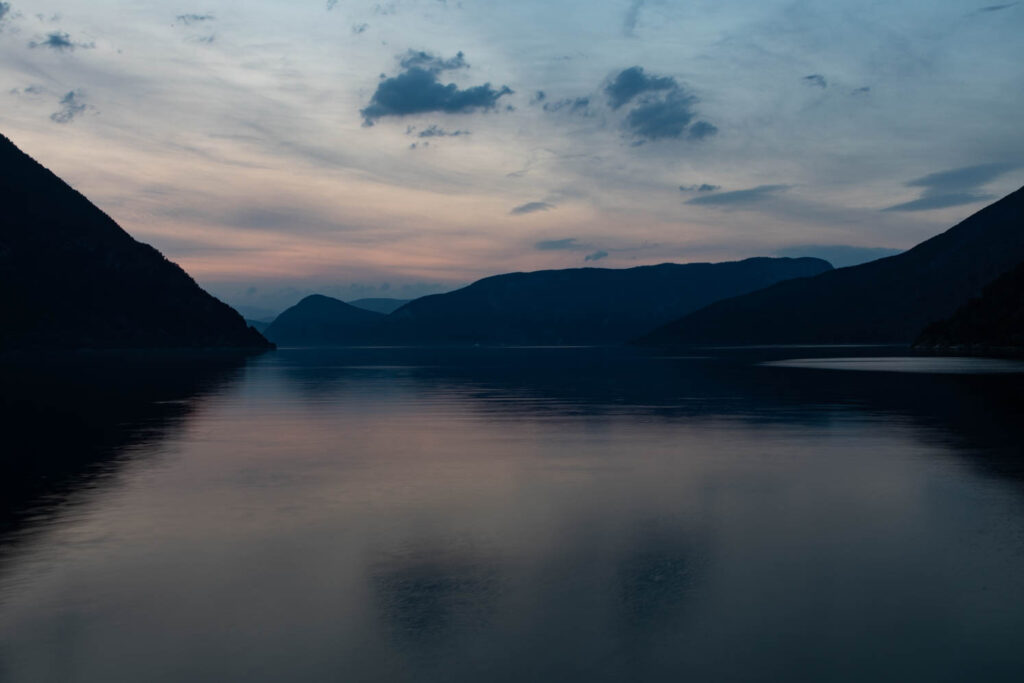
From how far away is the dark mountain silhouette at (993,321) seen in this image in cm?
16038

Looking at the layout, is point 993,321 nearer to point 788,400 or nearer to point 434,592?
point 788,400

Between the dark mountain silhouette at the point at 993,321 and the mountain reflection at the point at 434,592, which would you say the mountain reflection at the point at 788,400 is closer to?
the mountain reflection at the point at 434,592

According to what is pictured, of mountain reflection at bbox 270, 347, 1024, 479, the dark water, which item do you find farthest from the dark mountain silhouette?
the dark water

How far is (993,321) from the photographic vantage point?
16775 cm

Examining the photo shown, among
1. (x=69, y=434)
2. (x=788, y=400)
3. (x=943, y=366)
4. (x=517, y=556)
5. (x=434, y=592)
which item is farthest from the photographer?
(x=943, y=366)

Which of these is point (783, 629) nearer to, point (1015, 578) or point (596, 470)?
point (1015, 578)

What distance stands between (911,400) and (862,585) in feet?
138

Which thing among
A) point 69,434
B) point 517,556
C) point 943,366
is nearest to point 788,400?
point 69,434

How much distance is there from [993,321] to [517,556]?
17852 centimetres

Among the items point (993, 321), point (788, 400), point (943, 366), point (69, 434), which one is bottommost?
point (943, 366)

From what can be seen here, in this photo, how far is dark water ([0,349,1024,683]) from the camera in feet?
36.0

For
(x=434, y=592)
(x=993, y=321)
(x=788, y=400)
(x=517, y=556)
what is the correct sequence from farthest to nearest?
(x=993, y=321)
(x=788, y=400)
(x=517, y=556)
(x=434, y=592)

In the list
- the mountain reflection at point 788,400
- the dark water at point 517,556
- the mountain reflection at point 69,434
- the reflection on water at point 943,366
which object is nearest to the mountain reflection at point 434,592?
the dark water at point 517,556

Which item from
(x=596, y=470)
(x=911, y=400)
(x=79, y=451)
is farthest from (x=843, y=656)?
(x=911, y=400)
